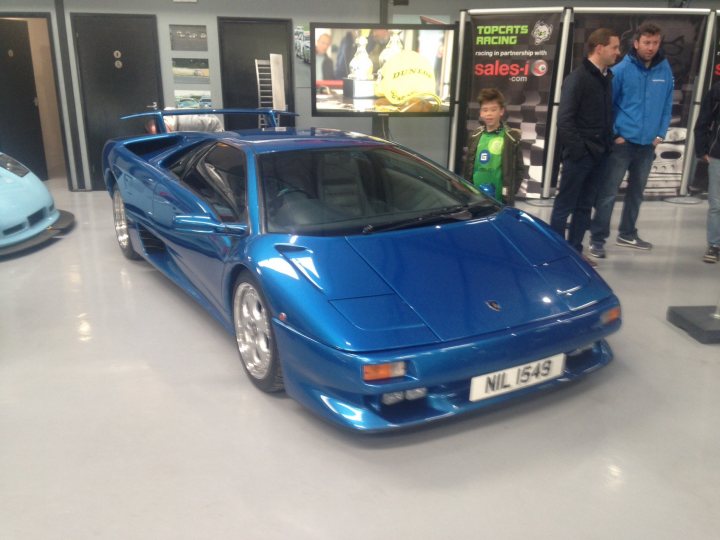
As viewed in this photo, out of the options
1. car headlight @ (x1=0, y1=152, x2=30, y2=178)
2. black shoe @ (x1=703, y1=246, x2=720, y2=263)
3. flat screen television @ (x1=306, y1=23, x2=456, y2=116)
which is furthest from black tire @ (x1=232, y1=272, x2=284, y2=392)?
flat screen television @ (x1=306, y1=23, x2=456, y2=116)

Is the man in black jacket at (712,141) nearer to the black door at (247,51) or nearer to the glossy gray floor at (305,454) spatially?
the glossy gray floor at (305,454)

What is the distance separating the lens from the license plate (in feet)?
7.32

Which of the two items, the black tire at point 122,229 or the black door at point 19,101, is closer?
the black tire at point 122,229

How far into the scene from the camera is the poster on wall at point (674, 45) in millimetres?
6535

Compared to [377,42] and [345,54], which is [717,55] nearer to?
[377,42]

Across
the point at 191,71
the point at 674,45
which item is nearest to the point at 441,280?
the point at 674,45

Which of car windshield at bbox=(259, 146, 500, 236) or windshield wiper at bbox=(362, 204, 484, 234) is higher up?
car windshield at bbox=(259, 146, 500, 236)

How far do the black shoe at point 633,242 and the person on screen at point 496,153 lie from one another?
164 centimetres

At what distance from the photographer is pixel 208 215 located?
118 inches

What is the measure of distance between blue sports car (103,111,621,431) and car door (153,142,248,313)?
1 centimetres

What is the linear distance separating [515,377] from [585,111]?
8.49 feet

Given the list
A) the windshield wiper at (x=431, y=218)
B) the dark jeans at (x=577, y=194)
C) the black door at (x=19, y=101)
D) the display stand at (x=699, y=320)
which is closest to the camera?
the windshield wiper at (x=431, y=218)

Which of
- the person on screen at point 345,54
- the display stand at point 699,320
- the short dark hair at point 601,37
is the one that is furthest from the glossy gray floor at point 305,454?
the person on screen at point 345,54

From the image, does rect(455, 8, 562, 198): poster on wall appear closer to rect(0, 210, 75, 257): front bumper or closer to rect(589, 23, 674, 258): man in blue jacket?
rect(589, 23, 674, 258): man in blue jacket
